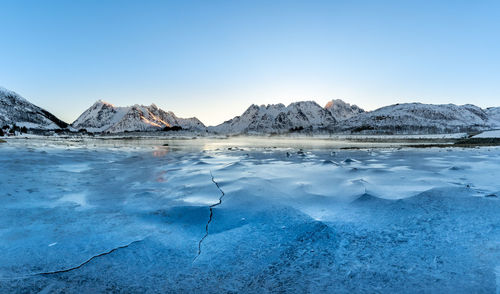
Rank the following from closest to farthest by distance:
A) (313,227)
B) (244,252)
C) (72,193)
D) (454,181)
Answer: (244,252) → (313,227) → (72,193) → (454,181)

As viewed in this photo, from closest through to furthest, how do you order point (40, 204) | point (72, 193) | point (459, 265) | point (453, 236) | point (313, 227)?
point (459, 265)
point (453, 236)
point (313, 227)
point (40, 204)
point (72, 193)

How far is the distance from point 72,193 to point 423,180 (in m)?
12.2

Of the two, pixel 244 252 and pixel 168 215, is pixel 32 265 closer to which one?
pixel 168 215

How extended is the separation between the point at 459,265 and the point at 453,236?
1227mm

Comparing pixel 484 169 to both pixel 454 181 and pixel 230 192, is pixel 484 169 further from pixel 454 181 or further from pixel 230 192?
pixel 230 192

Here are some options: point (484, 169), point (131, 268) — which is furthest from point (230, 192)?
point (484, 169)

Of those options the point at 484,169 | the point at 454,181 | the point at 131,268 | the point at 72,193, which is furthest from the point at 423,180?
the point at 72,193

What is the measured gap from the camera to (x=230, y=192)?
823cm

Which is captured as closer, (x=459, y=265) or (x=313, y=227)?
(x=459, y=265)

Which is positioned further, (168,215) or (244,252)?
(168,215)

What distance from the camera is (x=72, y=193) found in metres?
8.15

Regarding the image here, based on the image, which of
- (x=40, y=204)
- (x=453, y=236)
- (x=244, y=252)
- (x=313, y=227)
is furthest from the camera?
(x=40, y=204)

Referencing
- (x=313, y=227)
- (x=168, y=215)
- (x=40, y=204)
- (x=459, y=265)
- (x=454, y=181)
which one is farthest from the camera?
(x=454, y=181)

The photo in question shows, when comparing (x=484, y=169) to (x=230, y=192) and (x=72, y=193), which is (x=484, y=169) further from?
(x=72, y=193)
